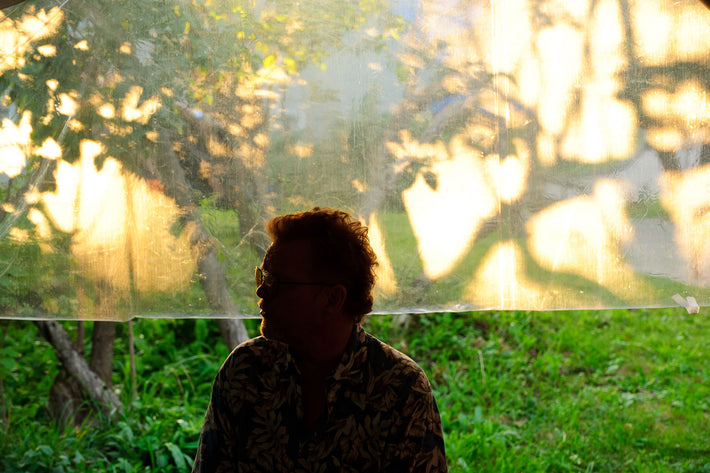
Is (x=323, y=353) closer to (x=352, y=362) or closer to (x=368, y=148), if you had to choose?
(x=352, y=362)

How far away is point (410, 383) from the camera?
170 cm

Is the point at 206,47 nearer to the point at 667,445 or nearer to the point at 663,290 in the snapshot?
the point at 663,290

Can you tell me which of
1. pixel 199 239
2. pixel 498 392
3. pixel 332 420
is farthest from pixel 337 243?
pixel 498 392

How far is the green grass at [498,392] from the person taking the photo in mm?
3624

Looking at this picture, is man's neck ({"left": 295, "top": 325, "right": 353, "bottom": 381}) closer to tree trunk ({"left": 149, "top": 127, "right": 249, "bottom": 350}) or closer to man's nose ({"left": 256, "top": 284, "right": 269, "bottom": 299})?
man's nose ({"left": 256, "top": 284, "right": 269, "bottom": 299})

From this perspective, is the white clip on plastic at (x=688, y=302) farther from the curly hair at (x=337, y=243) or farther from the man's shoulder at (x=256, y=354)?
the man's shoulder at (x=256, y=354)

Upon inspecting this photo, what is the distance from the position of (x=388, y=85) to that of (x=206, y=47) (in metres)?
0.61

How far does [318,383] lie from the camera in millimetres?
1776

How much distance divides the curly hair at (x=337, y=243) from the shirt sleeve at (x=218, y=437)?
418 mm

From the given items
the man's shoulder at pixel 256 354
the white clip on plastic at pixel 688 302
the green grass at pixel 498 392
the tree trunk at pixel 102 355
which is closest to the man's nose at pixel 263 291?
the man's shoulder at pixel 256 354

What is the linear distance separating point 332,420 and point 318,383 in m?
0.13

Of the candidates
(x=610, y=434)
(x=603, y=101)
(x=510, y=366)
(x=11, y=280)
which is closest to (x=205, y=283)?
(x=11, y=280)

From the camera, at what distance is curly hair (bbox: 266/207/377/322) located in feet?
5.77

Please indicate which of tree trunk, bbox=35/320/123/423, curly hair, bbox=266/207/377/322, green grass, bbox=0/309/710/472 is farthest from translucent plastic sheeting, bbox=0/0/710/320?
tree trunk, bbox=35/320/123/423
